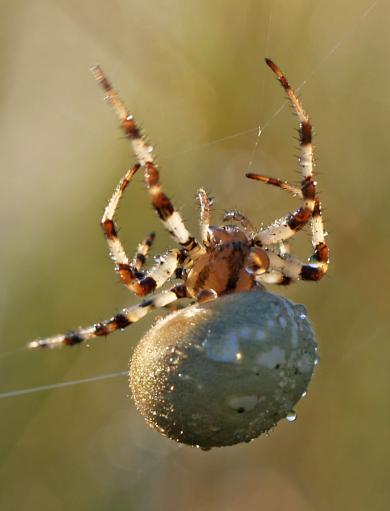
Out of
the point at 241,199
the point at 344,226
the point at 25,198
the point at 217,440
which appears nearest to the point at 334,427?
the point at 344,226

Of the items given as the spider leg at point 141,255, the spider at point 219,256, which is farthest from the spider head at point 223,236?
the spider leg at point 141,255

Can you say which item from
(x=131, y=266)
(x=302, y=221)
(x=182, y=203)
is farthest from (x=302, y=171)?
(x=182, y=203)

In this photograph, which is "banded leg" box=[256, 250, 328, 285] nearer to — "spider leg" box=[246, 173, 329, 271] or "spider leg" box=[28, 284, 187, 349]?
"spider leg" box=[246, 173, 329, 271]

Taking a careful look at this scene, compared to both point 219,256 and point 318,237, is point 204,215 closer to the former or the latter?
point 219,256

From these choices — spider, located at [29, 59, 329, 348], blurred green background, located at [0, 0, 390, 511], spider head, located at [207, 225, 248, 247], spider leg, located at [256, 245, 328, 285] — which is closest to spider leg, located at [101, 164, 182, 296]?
spider, located at [29, 59, 329, 348]

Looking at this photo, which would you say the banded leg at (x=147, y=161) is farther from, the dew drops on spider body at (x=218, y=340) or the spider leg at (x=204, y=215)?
the spider leg at (x=204, y=215)

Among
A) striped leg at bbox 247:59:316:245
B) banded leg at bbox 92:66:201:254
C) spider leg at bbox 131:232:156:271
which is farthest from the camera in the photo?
spider leg at bbox 131:232:156:271

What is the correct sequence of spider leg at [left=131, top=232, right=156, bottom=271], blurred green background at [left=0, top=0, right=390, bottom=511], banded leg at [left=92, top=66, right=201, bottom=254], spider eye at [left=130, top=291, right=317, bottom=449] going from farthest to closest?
blurred green background at [left=0, top=0, right=390, bottom=511] → spider leg at [left=131, top=232, right=156, bottom=271] → banded leg at [left=92, top=66, right=201, bottom=254] → spider eye at [left=130, top=291, right=317, bottom=449]
